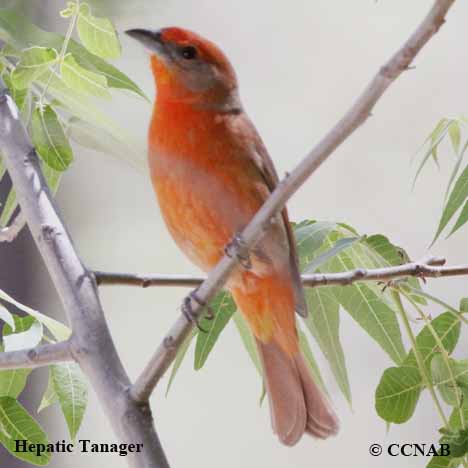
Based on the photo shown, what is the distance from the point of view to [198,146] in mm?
1032

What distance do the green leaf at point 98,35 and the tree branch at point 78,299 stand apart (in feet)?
0.32

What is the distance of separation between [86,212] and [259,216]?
1.76 meters

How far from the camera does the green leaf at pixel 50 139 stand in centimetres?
92

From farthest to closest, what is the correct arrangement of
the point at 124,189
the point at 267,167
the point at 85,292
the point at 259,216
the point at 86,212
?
1. the point at 86,212
2. the point at 124,189
3. the point at 267,167
4. the point at 85,292
5. the point at 259,216

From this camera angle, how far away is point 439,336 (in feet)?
3.30

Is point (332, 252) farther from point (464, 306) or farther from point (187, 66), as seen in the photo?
point (187, 66)

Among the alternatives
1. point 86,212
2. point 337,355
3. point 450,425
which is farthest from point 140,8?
point 86,212

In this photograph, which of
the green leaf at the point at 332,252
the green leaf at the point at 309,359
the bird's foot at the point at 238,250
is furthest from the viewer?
the green leaf at the point at 309,359

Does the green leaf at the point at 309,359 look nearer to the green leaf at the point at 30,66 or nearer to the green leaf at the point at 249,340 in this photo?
the green leaf at the point at 249,340

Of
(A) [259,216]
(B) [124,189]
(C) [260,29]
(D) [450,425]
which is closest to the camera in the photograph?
(A) [259,216]

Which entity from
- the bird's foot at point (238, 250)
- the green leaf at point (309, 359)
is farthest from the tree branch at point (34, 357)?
the green leaf at point (309, 359)

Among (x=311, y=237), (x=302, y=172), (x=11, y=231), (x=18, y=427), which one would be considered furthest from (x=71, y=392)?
(x=302, y=172)

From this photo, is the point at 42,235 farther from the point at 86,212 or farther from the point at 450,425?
the point at 86,212

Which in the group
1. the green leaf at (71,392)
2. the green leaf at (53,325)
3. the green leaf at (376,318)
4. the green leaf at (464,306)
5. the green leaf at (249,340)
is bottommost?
the green leaf at (249,340)
